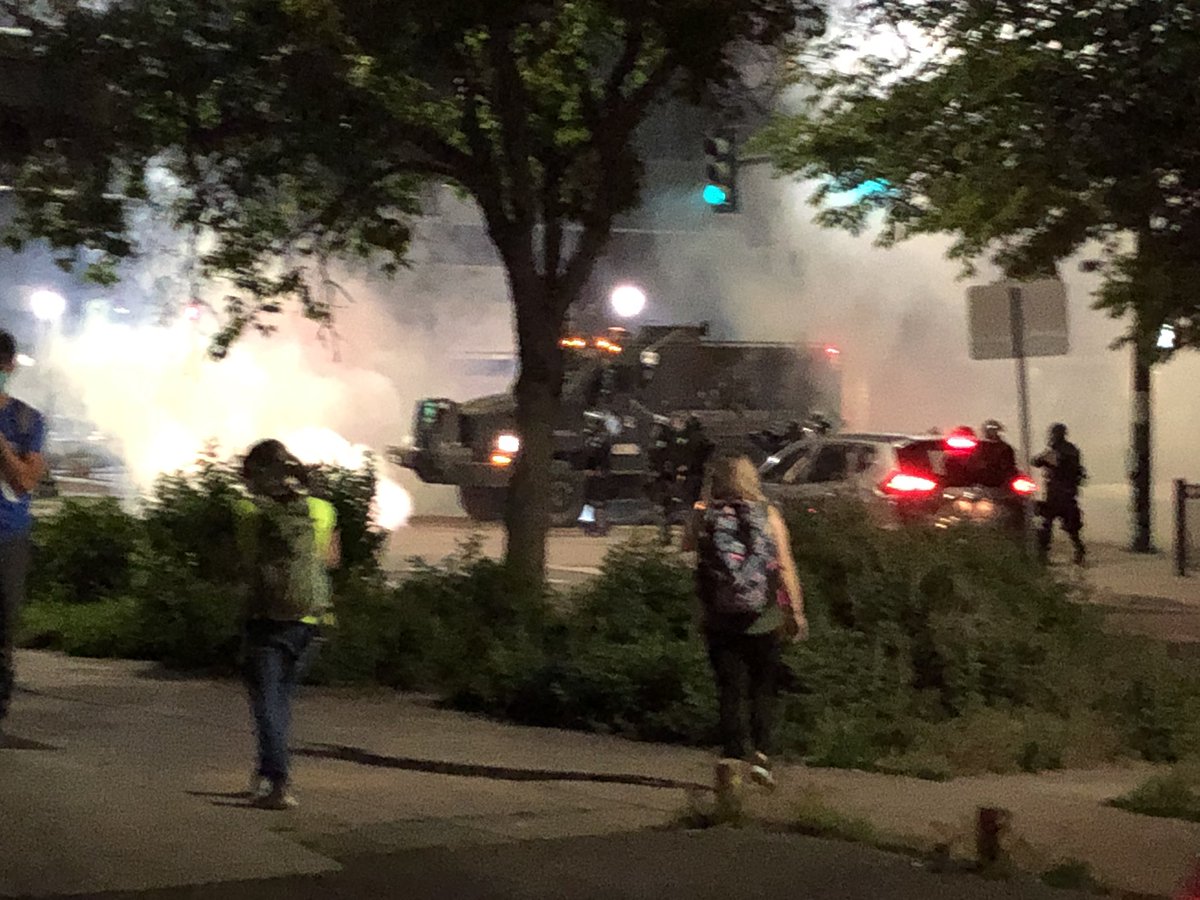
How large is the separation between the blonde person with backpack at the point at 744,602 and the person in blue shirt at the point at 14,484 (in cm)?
309

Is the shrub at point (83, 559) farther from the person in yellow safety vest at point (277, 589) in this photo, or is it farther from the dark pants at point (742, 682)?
the dark pants at point (742, 682)

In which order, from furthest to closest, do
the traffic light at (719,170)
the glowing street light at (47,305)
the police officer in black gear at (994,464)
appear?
the glowing street light at (47,305) < the traffic light at (719,170) < the police officer in black gear at (994,464)

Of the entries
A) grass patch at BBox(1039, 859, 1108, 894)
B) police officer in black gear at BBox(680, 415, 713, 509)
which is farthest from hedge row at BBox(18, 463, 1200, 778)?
police officer in black gear at BBox(680, 415, 713, 509)

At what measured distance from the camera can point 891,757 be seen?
9.18 m

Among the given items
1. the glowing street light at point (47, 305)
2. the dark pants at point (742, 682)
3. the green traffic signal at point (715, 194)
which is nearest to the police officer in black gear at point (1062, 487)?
the green traffic signal at point (715, 194)

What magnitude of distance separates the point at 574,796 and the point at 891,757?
1.91 metres

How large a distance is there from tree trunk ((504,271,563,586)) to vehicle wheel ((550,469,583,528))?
38.0 ft

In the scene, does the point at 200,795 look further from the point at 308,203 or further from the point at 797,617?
the point at 308,203

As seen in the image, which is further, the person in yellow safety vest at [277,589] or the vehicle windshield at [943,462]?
the vehicle windshield at [943,462]

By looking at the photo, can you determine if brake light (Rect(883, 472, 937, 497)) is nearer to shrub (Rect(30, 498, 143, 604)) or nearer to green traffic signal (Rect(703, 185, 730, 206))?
green traffic signal (Rect(703, 185, 730, 206))

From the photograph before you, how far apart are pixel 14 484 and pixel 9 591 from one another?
0.54m

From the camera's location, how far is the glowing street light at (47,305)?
166 ft

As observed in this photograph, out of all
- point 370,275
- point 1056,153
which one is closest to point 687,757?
point 1056,153

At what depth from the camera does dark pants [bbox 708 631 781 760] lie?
8203 mm
